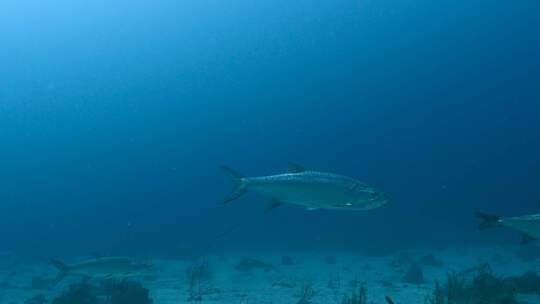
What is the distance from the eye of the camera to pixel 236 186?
7.54 m

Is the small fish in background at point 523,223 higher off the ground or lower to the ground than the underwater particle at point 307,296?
higher

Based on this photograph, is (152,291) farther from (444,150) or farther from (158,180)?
(158,180)

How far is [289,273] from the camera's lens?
18891 mm

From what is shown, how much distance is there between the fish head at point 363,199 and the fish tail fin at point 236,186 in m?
1.65

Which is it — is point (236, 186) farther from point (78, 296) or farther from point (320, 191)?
point (78, 296)

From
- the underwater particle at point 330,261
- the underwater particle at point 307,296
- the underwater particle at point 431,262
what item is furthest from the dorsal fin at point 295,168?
the underwater particle at point 330,261

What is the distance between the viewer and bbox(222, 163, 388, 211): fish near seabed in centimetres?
653

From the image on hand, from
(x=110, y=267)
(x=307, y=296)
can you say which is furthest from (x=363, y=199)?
(x=110, y=267)

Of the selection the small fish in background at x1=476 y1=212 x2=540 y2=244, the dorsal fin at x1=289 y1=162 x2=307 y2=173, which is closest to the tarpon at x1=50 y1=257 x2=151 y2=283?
the dorsal fin at x1=289 y1=162 x2=307 y2=173

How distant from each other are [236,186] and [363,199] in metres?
2.18

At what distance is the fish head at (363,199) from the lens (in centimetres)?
650

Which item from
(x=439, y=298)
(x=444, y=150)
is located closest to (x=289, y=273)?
(x=439, y=298)

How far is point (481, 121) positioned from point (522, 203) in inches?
1393

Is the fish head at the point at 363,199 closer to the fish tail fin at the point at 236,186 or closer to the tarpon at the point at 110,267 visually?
the fish tail fin at the point at 236,186
